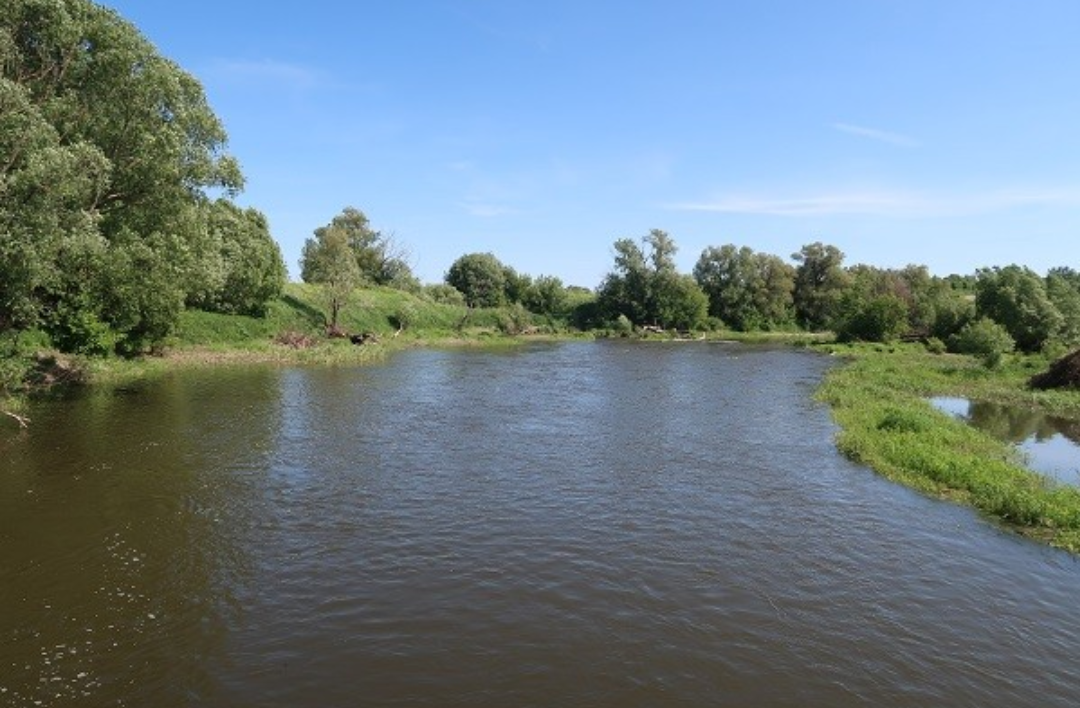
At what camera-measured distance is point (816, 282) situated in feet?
463

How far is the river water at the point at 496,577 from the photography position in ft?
36.5

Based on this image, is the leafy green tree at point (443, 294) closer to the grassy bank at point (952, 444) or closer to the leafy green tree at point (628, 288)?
the leafy green tree at point (628, 288)

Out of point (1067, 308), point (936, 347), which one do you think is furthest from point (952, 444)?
point (1067, 308)

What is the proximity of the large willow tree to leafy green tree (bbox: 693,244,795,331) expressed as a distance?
11260cm

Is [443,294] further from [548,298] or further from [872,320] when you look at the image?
[872,320]

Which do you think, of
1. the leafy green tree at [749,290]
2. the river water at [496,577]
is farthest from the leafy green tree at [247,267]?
the leafy green tree at [749,290]

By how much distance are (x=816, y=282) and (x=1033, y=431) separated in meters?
114

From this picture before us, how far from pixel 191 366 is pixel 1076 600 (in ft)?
175

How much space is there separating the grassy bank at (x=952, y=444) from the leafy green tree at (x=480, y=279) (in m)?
90.4

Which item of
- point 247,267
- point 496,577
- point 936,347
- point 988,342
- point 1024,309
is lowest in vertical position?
point 496,577

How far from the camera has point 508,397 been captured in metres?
41.2

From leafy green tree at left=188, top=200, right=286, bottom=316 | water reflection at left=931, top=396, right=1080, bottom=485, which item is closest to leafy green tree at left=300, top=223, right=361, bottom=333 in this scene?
leafy green tree at left=188, top=200, right=286, bottom=316

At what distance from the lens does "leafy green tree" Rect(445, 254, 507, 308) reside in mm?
137125

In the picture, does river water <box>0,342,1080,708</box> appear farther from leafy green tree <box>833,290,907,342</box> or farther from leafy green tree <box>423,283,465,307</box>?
leafy green tree <box>423,283,465,307</box>
